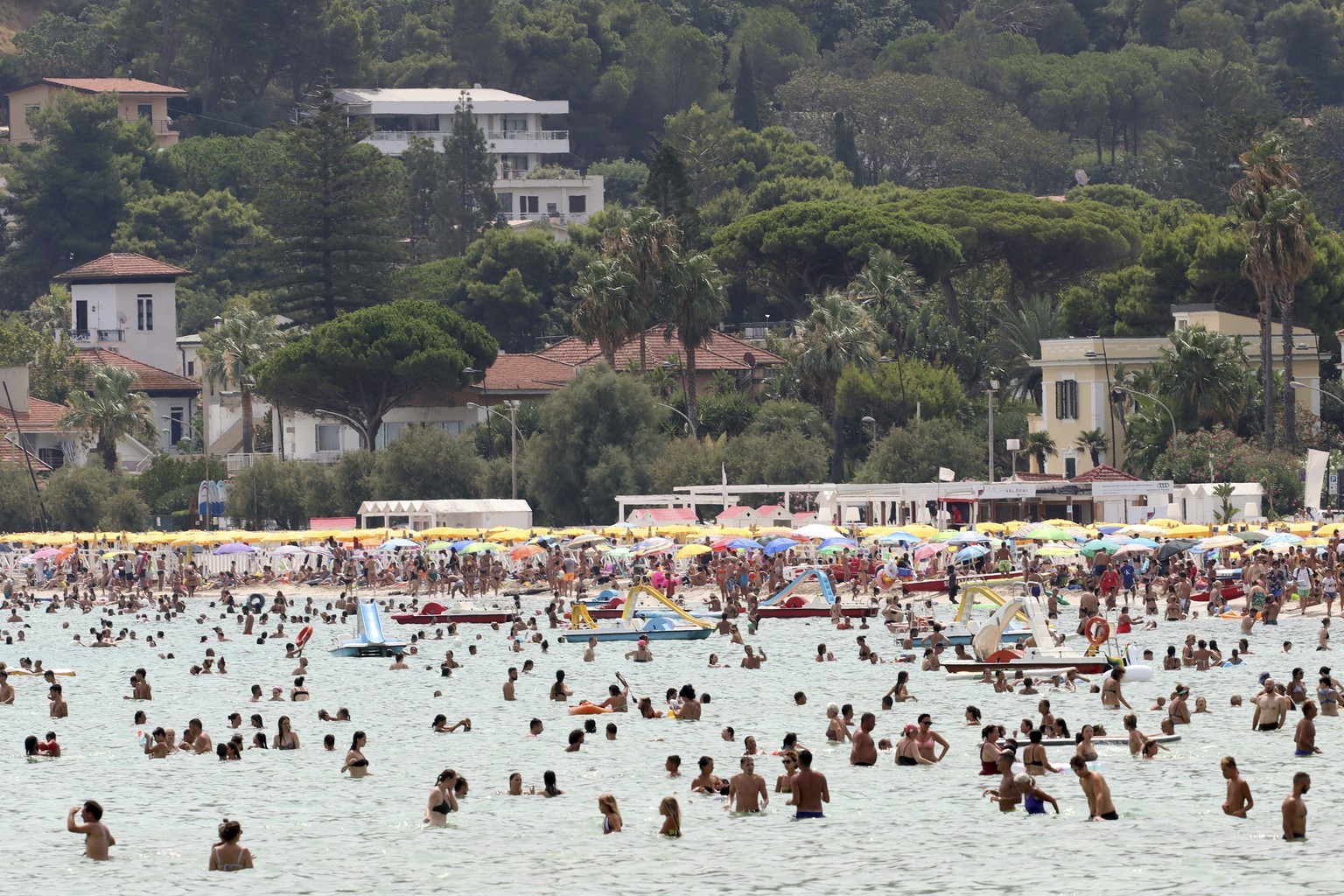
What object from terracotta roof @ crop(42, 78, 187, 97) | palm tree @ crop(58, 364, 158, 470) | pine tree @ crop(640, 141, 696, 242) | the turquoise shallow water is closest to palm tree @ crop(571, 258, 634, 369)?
pine tree @ crop(640, 141, 696, 242)

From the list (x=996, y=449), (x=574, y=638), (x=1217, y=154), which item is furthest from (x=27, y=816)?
(x=1217, y=154)

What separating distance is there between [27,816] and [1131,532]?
33297mm

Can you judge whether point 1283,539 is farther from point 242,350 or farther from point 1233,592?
point 242,350

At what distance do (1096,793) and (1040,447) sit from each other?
53.2 meters

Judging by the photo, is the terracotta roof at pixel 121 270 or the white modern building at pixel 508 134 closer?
the terracotta roof at pixel 121 270

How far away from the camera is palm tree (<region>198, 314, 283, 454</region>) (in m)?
91.6

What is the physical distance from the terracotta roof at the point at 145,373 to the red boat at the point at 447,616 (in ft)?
177

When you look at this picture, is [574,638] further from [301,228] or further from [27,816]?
[301,228]

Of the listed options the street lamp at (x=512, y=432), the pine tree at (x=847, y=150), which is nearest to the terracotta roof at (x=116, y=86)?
the pine tree at (x=847, y=150)

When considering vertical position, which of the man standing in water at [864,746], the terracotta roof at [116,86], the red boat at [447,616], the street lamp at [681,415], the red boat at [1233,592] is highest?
the terracotta roof at [116,86]

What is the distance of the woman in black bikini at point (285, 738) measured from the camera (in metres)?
32.1

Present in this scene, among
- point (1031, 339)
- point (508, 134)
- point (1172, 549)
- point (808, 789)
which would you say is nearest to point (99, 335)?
point (508, 134)

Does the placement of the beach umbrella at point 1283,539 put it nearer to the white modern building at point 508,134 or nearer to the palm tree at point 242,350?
the palm tree at point 242,350

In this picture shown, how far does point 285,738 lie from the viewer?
107ft
